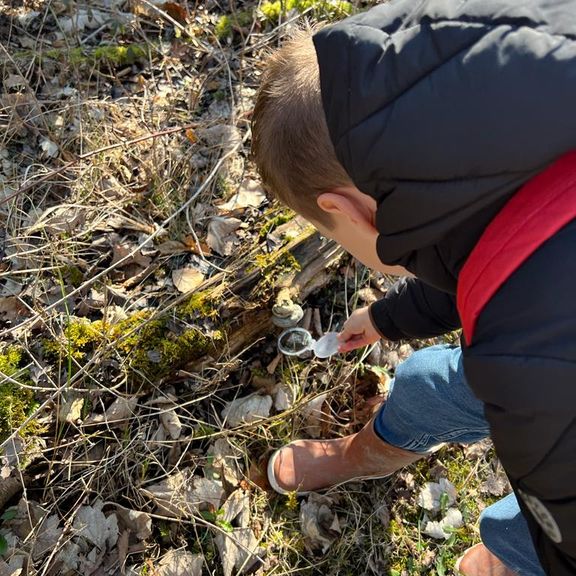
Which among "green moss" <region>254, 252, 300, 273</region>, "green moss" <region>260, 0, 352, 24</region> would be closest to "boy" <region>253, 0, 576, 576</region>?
"green moss" <region>254, 252, 300, 273</region>

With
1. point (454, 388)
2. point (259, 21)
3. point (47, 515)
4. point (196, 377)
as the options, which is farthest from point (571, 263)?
point (259, 21)

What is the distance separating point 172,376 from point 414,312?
1070 mm

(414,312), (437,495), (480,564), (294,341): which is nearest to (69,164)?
(294,341)

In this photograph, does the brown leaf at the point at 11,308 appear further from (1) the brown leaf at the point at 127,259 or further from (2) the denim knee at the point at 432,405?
(2) the denim knee at the point at 432,405

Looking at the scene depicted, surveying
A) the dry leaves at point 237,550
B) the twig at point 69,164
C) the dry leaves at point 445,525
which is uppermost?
the twig at point 69,164

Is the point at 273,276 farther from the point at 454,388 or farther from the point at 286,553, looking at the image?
the point at 286,553

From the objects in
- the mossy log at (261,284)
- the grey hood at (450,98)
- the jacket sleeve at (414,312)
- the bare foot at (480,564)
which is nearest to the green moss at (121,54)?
the mossy log at (261,284)

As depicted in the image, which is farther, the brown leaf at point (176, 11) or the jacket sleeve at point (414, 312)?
the brown leaf at point (176, 11)

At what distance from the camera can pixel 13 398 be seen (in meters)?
2.19

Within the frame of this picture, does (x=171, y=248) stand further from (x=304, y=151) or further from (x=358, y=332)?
(x=304, y=151)

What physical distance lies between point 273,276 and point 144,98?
4.89 feet

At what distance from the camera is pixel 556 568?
50.9 inches

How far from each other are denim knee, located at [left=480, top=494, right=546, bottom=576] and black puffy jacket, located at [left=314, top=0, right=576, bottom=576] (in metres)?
0.73

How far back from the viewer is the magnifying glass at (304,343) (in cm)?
250
